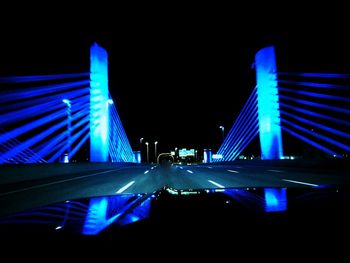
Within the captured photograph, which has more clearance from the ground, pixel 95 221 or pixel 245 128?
pixel 245 128

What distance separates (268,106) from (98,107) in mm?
15224

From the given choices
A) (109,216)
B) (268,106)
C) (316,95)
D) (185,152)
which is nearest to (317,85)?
(316,95)

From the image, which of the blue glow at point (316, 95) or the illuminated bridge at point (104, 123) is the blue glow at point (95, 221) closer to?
the illuminated bridge at point (104, 123)

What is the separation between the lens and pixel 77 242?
1.97 meters

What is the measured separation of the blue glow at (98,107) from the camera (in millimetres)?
26312

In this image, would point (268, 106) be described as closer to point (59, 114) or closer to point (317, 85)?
point (317, 85)

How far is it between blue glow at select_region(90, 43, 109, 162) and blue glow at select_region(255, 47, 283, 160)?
14.5m

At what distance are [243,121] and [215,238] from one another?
3403cm

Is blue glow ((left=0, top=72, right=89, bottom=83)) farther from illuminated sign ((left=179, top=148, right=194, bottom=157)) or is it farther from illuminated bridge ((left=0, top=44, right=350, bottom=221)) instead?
illuminated sign ((left=179, top=148, right=194, bottom=157))

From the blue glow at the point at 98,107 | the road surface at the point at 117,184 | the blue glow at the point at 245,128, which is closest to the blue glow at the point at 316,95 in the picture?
the road surface at the point at 117,184

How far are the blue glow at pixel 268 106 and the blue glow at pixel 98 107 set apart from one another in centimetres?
1445

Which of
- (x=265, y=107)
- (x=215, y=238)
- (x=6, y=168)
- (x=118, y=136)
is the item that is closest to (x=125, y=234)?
(x=215, y=238)

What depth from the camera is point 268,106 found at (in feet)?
81.7

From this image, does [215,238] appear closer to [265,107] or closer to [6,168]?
[6,168]
